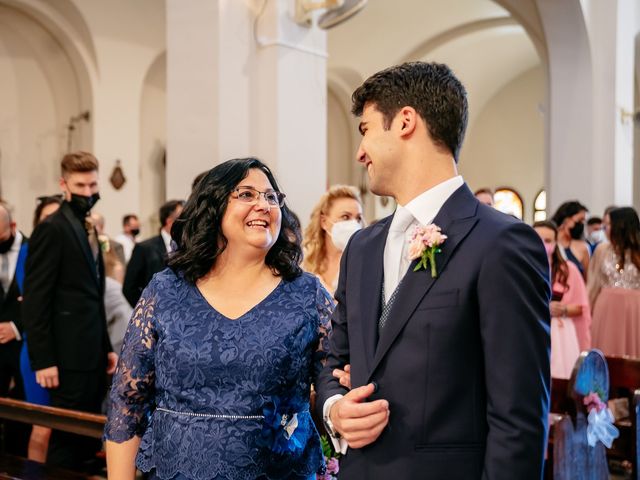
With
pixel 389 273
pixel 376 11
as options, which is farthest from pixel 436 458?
pixel 376 11

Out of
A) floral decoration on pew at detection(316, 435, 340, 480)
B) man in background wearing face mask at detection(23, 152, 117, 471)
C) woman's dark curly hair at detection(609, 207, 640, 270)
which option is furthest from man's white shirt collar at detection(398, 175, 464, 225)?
woman's dark curly hair at detection(609, 207, 640, 270)

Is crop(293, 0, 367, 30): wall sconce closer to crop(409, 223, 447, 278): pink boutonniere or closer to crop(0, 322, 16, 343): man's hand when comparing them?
crop(0, 322, 16, 343): man's hand

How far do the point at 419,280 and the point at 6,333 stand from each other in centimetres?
424

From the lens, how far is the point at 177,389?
248cm

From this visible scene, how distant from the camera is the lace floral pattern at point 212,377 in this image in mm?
2432

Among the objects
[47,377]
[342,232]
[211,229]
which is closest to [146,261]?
[47,377]

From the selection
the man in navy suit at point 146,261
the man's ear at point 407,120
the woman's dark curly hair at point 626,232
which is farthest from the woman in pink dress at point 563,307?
the man's ear at point 407,120

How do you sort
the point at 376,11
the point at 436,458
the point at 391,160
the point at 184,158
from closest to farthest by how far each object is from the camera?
1. the point at 436,458
2. the point at 391,160
3. the point at 184,158
4. the point at 376,11

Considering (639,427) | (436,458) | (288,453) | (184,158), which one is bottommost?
(639,427)

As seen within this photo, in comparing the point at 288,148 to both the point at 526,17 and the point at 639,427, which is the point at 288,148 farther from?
the point at 526,17

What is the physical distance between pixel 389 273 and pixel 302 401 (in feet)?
2.64

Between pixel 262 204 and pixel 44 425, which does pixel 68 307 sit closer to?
pixel 44 425

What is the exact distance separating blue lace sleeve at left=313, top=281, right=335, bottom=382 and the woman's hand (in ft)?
1.64

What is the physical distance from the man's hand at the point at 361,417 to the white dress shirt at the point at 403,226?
142mm
